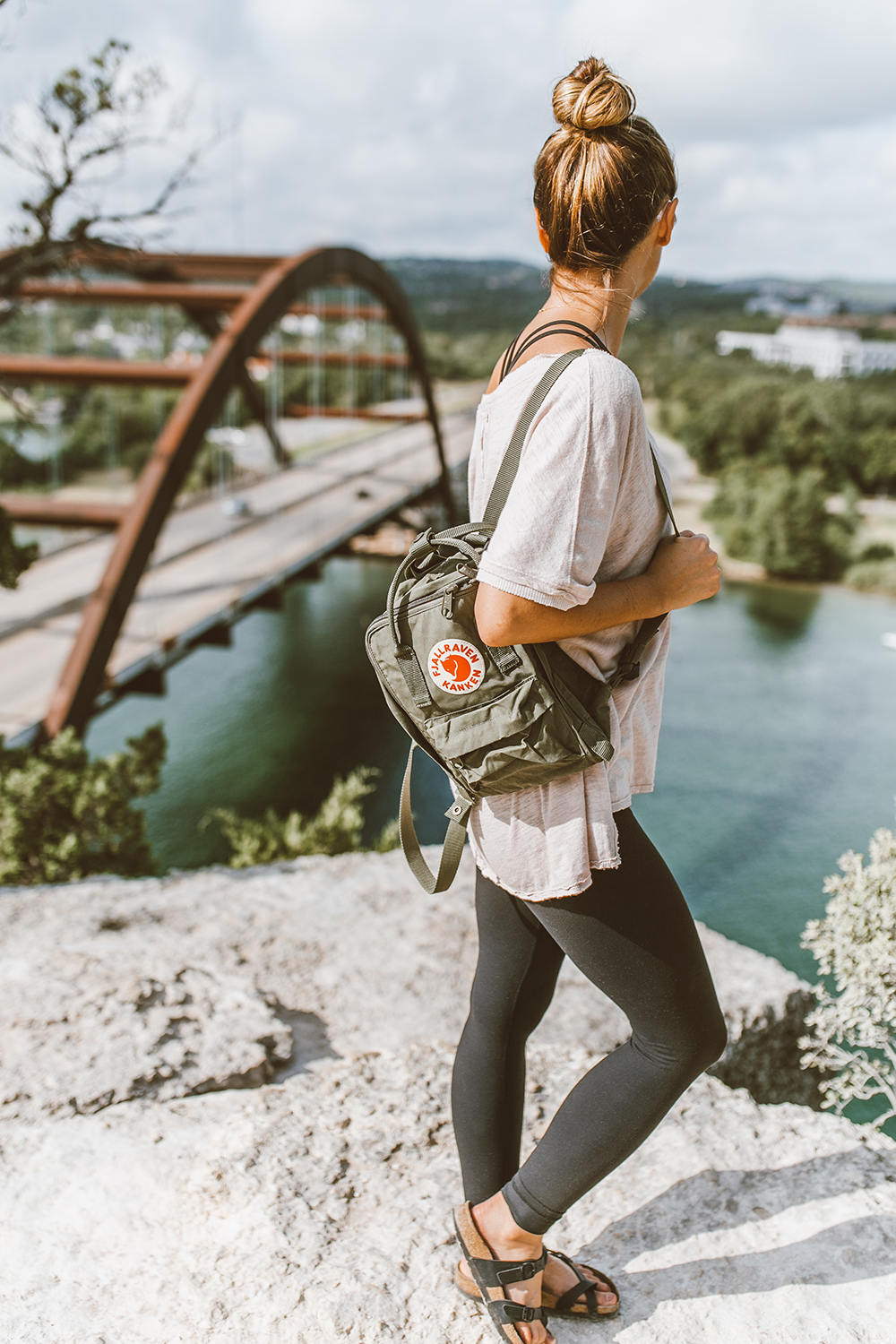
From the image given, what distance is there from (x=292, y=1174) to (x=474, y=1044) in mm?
633

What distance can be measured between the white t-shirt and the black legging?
0.06 metres

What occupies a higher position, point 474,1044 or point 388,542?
point 474,1044

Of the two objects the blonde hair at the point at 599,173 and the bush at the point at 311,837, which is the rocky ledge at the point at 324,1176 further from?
the bush at the point at 311,837

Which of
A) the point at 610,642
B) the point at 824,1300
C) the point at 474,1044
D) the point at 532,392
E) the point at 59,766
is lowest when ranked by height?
the point at 59,766

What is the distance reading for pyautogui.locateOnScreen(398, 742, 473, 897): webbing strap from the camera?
4.22 feet

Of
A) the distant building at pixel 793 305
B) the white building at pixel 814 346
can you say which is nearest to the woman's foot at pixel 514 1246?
the white building at pixel 814 346

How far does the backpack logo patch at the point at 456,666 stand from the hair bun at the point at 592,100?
604 mm

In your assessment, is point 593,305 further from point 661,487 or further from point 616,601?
point 616,601

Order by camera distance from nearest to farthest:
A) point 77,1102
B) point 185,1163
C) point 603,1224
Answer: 1. point 603,1224
2. point 185,1163
3. point 77,1102

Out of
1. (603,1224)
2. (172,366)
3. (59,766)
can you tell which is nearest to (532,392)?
(603,1224)

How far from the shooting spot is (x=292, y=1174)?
5.95 ft

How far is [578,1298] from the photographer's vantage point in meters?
1.50

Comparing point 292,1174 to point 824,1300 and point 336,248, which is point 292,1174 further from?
point 336,248

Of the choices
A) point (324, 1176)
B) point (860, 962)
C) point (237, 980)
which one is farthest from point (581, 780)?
point (237, 980)
